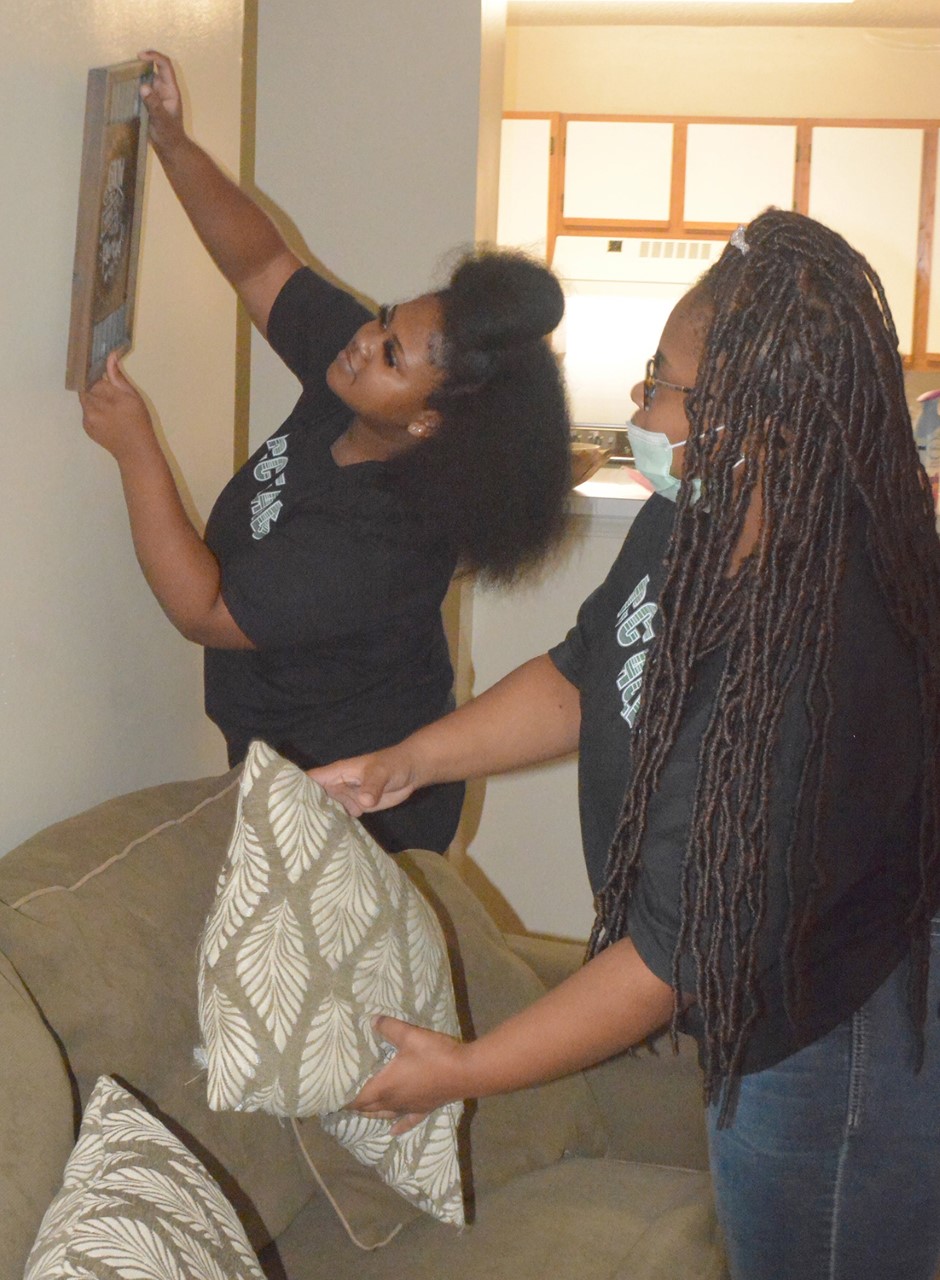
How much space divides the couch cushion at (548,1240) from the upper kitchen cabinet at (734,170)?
157 inches

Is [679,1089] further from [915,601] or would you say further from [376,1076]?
[915,601]

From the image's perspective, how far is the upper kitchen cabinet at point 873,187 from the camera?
4695mm

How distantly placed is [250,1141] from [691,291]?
0.93 m

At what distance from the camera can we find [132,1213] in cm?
90

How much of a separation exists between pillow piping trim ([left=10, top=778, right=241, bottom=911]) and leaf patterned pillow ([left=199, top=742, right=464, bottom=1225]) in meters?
0.15

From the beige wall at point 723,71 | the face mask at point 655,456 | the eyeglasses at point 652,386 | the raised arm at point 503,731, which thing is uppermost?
the beige wall at point 723,71

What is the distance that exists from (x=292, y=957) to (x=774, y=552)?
0.53 metres

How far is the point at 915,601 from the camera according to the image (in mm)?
991

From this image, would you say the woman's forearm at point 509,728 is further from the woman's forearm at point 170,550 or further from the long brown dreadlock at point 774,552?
the long brown dreadlock at point 774,552

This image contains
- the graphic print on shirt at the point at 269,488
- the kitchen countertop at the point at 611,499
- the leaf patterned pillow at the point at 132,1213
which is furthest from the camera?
the kitchen countertop at the point at 611,499

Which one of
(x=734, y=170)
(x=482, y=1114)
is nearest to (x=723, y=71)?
(x=734, y=170)

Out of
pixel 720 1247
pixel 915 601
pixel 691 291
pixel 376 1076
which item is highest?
pixel 691 291

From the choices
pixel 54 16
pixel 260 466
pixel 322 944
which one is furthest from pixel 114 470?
pixel 322 944

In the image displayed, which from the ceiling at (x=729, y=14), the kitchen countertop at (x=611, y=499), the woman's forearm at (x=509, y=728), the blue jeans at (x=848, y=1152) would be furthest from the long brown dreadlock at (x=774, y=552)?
the ceiling at (x=729, y=14)
